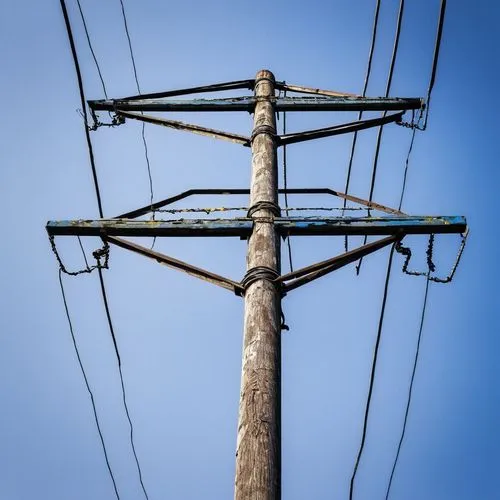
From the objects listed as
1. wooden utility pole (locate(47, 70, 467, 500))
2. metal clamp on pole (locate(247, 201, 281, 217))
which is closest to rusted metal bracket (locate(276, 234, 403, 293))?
wooden utility pole (locate(47, 70, 467, 500))

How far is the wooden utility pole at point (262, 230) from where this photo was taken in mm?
2914

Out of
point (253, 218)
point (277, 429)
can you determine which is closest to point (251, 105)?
point (253, 218)

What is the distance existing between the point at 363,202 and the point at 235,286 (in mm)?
2273

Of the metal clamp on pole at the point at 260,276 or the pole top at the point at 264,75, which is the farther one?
the pole top at the point at 264,75

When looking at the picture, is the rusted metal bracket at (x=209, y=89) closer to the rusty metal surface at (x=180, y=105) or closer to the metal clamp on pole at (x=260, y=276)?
the rusty metal surface at (x=180, y=105)

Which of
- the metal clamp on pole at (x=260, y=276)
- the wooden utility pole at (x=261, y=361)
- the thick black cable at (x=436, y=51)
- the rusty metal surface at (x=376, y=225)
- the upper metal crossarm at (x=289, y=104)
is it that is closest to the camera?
the wooden utility pole at (x=261, y=361)

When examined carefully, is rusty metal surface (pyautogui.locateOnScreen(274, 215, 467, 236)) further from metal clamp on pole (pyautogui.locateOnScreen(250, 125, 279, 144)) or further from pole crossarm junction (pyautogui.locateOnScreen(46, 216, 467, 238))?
metal clamp on pole (pyautogui.locateOnScreen(250, 125, 279, 144))

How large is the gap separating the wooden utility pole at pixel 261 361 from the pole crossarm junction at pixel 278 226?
0.50 feet

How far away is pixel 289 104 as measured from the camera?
6.41 metres

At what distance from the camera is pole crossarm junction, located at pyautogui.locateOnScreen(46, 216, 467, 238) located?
427cm

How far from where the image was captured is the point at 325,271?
12.8 feet

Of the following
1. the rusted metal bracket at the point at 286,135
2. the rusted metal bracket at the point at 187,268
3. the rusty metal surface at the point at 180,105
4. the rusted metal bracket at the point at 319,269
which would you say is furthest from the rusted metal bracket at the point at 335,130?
the rusted metal bracket at the point at 187,268

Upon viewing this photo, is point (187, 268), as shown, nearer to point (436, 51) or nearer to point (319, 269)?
point (319, 269)

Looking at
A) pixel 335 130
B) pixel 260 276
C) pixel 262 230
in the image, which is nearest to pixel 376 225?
pixel 262 230
